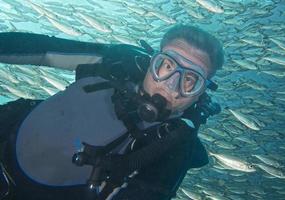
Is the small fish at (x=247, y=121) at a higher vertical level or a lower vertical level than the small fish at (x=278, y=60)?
lower

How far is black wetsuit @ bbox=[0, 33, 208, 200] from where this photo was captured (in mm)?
2408

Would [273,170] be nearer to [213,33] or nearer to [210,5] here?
[213,33]

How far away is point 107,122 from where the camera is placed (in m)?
2.81

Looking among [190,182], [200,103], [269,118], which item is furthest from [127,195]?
[190,182]

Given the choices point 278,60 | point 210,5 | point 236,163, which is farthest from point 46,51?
point 236,163

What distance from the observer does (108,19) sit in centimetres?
1121

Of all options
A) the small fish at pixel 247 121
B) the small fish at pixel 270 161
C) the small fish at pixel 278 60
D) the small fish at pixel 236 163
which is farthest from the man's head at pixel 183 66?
the small fish at pixel 270 161

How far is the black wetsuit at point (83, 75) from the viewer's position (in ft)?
7.90

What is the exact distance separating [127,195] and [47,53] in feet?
4.92

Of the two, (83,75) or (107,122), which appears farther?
(83,75)

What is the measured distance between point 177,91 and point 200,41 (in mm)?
748

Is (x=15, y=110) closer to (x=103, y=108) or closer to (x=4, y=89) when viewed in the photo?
(x=103, y=108)

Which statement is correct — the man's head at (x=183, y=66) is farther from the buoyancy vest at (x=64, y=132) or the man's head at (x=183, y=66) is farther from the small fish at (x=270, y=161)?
the small fish at (x=270, y=161)

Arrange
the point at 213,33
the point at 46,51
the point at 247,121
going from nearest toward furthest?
the point at 46,51 → the point at 247,121 → the point at 213,33
